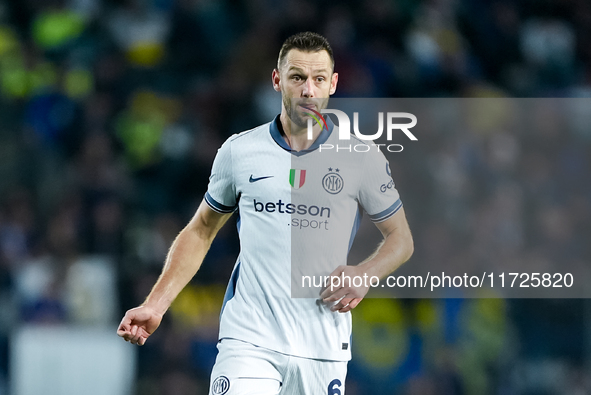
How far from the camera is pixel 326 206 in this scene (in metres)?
3.98

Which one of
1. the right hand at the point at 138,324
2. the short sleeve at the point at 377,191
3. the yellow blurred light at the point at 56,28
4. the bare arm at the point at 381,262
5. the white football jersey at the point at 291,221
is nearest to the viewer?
the right hand at the point at 138,324

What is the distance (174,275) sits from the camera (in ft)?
13.1

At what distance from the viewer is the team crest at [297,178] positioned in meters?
3.99

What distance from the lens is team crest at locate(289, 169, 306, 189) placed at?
13.1 ft

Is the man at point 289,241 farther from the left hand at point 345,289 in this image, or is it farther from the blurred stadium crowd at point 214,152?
the blurred stadium crowd at point 214,152

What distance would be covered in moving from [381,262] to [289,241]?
46 cm

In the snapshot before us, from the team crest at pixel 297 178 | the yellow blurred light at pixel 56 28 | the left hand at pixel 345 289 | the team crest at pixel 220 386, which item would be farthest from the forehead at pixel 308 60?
the yellow blurred light at pixel 56 28

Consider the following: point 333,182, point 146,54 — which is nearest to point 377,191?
point 333,182

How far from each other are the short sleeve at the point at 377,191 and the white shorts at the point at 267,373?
31.1 inches

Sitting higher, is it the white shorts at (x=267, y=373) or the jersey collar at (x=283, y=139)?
the jersey collar at (x=283, y=139)

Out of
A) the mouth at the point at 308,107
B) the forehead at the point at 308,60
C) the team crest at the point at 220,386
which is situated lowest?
the team crest at the point at 220,386

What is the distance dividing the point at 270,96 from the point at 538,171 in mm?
2990

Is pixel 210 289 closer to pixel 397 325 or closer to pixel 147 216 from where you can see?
pixel 147 216

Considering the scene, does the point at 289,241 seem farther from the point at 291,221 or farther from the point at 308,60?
the point at 308,60
